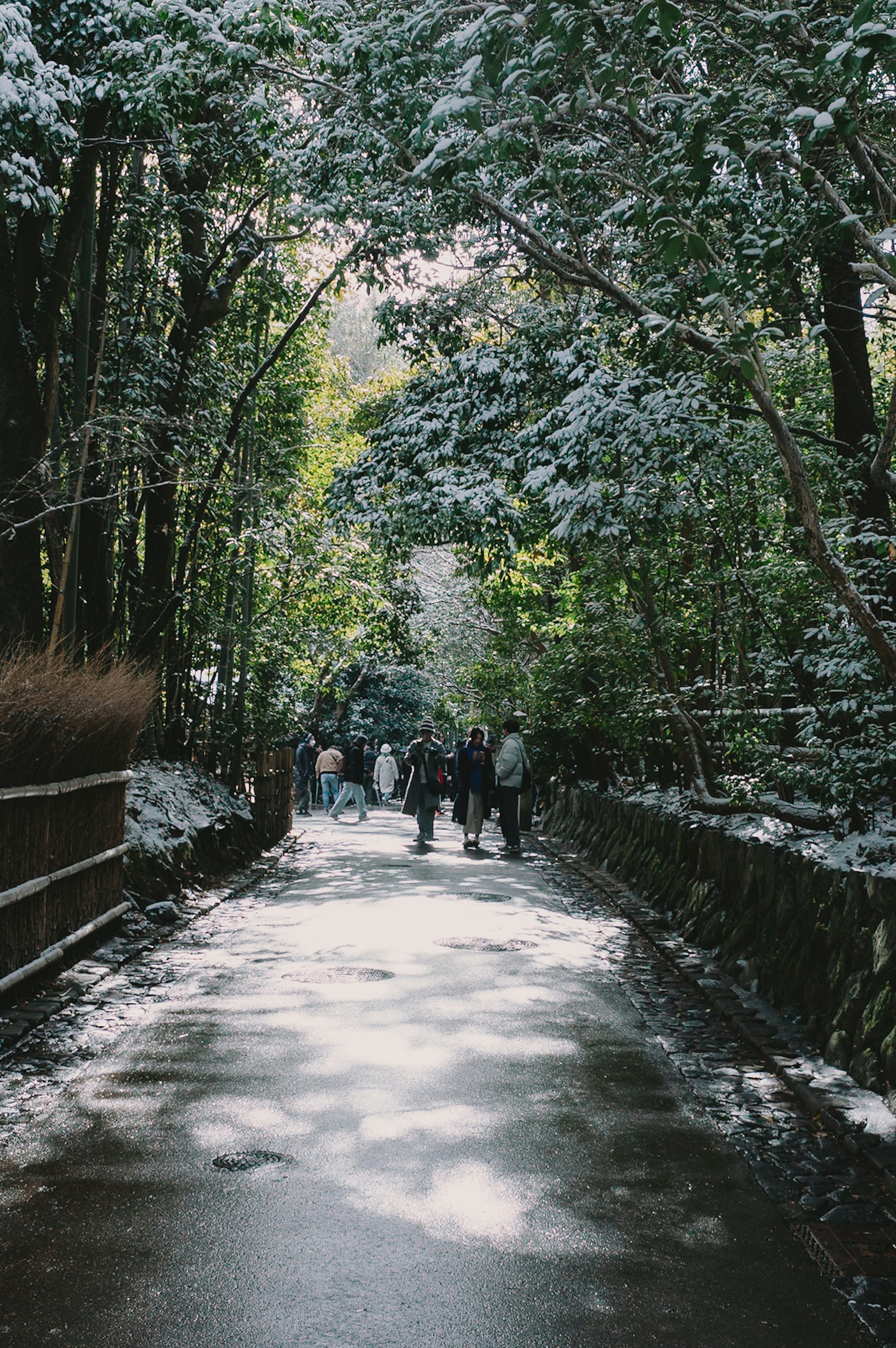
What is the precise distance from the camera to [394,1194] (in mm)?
4414

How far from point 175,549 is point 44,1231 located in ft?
47.3

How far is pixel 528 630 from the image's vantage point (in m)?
25.6

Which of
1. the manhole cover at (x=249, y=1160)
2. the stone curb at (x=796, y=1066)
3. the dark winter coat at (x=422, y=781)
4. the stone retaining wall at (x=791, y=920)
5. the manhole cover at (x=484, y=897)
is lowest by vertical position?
the manhole cover at (x=249, y=1160)

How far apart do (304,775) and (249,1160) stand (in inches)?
1110

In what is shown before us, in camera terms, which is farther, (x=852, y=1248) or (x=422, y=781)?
(x=422, y=781)

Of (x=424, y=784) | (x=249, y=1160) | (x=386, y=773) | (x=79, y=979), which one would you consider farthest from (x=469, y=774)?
(x=386, y=773)

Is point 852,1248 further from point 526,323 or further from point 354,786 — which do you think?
point 354,786

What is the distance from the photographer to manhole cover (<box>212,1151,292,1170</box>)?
15.5ft

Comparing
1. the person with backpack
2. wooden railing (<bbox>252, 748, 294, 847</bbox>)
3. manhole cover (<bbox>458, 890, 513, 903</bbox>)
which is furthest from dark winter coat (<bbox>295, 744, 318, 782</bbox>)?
manhole cover (<bbox>458, 890, 513, 903</bbox>)

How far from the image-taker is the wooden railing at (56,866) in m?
7.14

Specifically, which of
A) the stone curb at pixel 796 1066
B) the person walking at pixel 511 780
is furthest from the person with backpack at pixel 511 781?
the stone curb at pixel 796 1066

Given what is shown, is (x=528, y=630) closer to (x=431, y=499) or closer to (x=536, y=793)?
(x=536, y=793)

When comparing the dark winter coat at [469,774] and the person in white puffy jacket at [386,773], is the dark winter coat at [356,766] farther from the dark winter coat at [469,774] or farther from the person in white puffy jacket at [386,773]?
the person in white puffy jacket at [386,773]

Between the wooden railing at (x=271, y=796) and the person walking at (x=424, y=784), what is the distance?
6.91 ft
